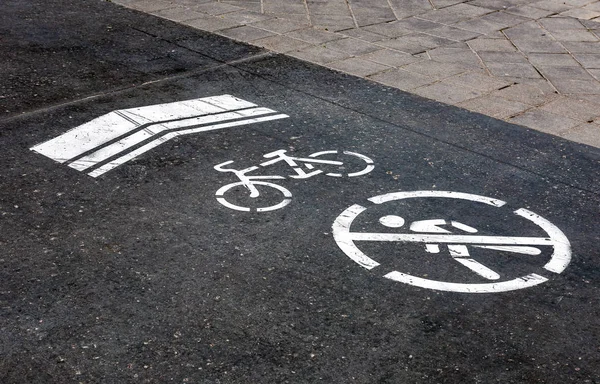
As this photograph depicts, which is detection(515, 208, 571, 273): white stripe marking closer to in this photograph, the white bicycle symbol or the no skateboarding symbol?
the no skateboarding symbol

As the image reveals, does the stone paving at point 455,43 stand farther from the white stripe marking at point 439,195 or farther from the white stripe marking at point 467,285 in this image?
the white stripe marking at point 467,285

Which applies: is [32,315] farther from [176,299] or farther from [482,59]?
[482,59]

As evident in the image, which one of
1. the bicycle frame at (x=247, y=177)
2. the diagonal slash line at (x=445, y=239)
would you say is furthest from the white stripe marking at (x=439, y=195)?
the bicycle frame at (x=247, y=177)

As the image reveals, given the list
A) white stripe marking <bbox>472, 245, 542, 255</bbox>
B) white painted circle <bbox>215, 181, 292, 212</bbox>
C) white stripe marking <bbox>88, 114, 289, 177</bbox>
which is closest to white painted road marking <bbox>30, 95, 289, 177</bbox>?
white stripe marking <bbox>88, 114, 289, 177</bbox>

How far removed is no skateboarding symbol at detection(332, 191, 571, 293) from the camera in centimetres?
457

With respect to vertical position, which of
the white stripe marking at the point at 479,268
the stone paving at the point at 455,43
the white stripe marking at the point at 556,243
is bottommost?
the white stripe marking at the point at 556,243

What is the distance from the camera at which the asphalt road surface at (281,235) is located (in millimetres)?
3877

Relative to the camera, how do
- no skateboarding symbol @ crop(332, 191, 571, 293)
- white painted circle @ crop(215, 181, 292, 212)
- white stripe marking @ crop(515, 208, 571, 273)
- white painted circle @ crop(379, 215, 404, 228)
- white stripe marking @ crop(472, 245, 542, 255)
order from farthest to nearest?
white painted circle @ crop(215, 181, 292, 212) < white painted circle @ crop(379, 215, 404, 228) < white stripe marking @ crop(472, 245, 542, 255) < white stripe marking @ crop(515, 208, 571, 273) < no skateboarding symbol @ crop(332, 191, 571, 293)

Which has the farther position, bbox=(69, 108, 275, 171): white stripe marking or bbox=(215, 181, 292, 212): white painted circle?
bbox=(69, 108, 275, 171): white stripe marking

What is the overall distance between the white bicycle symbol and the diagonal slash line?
2.08ft

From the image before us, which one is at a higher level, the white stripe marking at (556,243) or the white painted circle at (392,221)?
the white stripe marking at (556,243)

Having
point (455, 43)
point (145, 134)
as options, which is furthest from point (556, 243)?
point (455, 43)

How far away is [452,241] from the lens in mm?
4930

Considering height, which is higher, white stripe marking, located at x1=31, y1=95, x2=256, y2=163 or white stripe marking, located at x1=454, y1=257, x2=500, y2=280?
white stripe marking, located at x1=454, y1=257, x2=500, y2=280
